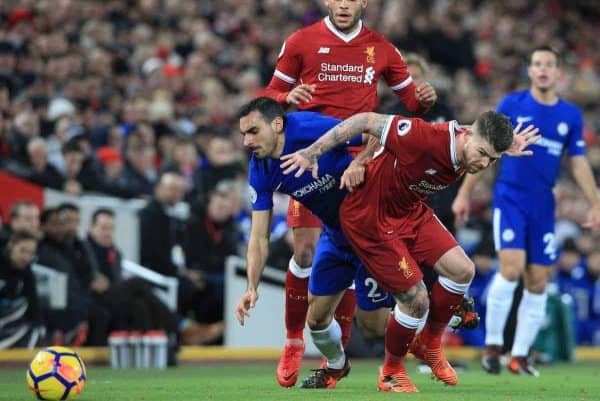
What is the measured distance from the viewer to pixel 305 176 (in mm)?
8328

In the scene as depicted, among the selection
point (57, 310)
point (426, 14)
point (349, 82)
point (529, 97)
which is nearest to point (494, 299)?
point (529, 97)

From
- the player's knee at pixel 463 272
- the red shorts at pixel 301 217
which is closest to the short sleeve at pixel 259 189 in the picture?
the red shorts at pixel 301 217

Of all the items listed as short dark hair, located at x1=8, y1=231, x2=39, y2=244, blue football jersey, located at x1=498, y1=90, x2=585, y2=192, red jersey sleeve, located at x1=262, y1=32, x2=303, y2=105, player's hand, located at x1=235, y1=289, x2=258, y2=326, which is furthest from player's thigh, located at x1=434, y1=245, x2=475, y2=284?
short dark hair, located at x1=8, y1=231, x2=39, y2=244

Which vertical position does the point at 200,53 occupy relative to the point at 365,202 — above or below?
above

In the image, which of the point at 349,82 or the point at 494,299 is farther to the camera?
the point at 494,299

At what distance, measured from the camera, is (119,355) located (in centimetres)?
1259

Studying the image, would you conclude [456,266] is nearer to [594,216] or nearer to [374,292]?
[374,292]

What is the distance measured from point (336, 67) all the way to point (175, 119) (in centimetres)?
806

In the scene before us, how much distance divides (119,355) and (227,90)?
6.87 metres

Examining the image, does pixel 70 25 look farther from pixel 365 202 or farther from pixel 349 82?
pixel 365 202

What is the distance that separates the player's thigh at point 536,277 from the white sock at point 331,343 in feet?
9.29

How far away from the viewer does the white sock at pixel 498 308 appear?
11.3 m

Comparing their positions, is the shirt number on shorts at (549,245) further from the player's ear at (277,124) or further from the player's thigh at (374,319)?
the player's ear at (277,124)

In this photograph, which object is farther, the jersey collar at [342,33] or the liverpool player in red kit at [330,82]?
the jersey collar at [342,33]
